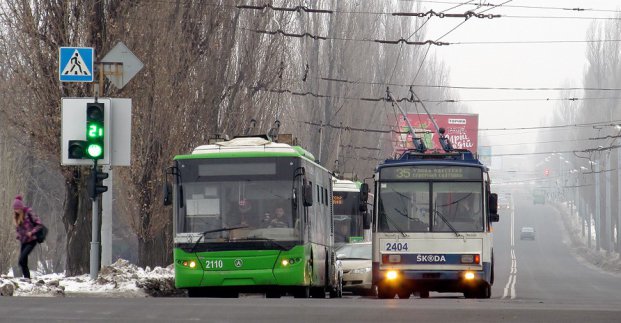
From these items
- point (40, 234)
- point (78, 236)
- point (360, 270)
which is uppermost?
point (40, 234)

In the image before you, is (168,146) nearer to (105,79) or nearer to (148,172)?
(148,172)

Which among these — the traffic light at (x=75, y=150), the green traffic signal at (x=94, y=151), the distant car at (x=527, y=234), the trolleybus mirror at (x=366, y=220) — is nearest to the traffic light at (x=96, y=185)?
the green traffic signal at (x=94, y=151)

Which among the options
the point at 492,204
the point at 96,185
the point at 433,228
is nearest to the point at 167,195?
the point at 96,185

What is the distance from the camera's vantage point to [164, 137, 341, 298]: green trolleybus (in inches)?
844

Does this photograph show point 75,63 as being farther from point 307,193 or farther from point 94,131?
point 307,193

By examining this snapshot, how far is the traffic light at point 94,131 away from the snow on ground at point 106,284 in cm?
229

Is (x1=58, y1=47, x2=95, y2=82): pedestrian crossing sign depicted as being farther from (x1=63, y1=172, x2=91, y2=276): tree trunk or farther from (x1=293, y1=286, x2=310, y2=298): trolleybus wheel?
(x1=293, y1=286, x2=310, y2=298): trolleybus wheel

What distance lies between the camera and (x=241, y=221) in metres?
21.5

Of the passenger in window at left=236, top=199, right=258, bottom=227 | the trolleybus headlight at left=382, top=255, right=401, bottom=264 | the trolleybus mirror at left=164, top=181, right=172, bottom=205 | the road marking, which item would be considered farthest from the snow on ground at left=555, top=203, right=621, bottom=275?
the trolleybus mirror at left=164, top=181, right=172, bottom=205

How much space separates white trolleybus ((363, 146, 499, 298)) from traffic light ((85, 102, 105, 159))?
5.57 meters

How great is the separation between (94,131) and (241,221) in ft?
10.8

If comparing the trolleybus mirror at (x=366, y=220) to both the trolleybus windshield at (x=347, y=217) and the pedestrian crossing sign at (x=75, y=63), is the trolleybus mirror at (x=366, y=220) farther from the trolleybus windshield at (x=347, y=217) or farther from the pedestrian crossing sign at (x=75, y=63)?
the trolleybus windshield at (x=347, y=217)

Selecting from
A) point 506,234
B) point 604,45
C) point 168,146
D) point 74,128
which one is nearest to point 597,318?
point 74,128

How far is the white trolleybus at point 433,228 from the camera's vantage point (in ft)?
81.4
